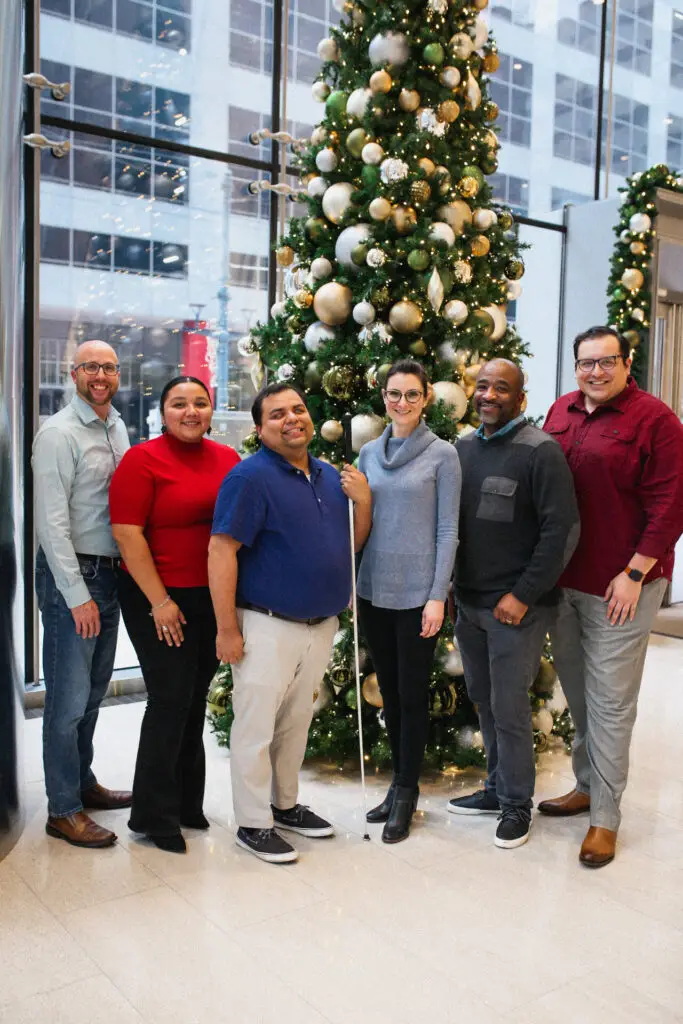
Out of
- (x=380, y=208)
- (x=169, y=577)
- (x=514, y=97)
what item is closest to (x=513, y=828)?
(x=169, y=577)

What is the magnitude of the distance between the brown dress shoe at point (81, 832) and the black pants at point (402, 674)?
106cm

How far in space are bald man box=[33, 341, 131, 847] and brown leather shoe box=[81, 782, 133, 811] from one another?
26 cm

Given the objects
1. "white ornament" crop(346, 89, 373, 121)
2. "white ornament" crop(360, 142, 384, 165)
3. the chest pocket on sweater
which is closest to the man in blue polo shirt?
the chest pocket on sweater

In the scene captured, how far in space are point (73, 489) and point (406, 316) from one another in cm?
150

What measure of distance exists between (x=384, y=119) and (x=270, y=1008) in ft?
10.9

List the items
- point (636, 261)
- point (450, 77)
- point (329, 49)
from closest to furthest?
1. point (450, 77)
2. point (329, 49)
3. point (636, 261)

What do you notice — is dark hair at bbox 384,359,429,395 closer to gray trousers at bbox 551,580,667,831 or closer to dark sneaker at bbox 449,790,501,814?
gray trousers at bbox 551,580,667,831

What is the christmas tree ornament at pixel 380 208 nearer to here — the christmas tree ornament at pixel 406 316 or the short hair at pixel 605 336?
the christmas tree ornament at pixel 406 316

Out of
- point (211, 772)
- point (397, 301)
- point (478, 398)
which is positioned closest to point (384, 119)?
point (397, 301)

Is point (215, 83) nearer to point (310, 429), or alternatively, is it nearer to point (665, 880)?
point (310, 429)

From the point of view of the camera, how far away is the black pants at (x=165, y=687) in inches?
125

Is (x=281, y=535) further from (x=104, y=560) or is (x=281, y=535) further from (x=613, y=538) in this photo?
(x=613, y=538)

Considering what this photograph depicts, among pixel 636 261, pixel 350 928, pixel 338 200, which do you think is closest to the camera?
pixel 350 928

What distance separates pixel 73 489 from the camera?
3.20m
